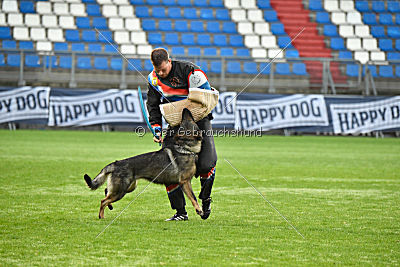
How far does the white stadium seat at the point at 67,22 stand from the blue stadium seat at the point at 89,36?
2.59ft

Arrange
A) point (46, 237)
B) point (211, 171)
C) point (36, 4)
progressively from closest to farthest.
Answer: point (46, 237) < point (211, 171) < point (36, 4)

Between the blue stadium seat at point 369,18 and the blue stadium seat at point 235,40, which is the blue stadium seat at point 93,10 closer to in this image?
the blue stadium seat at point 235,40

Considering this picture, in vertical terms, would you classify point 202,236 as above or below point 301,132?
above

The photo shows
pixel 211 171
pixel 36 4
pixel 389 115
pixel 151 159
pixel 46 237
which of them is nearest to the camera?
pixel 46 237

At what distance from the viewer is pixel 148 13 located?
27359 mm

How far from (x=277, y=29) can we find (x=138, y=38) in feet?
23.3

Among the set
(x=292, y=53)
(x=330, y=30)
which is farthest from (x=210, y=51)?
(x=330, y=30)

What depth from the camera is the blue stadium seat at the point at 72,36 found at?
25.5 meters

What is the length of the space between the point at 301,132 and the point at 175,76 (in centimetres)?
1660

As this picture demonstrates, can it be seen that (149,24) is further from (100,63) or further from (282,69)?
(282,69)

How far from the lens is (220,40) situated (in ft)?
87.1

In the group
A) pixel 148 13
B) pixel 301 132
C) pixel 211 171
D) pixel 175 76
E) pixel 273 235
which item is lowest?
pixel 301 132

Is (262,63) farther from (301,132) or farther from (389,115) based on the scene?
(389,115)

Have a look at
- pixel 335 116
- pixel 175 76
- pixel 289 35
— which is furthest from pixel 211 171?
pixel 289 35
